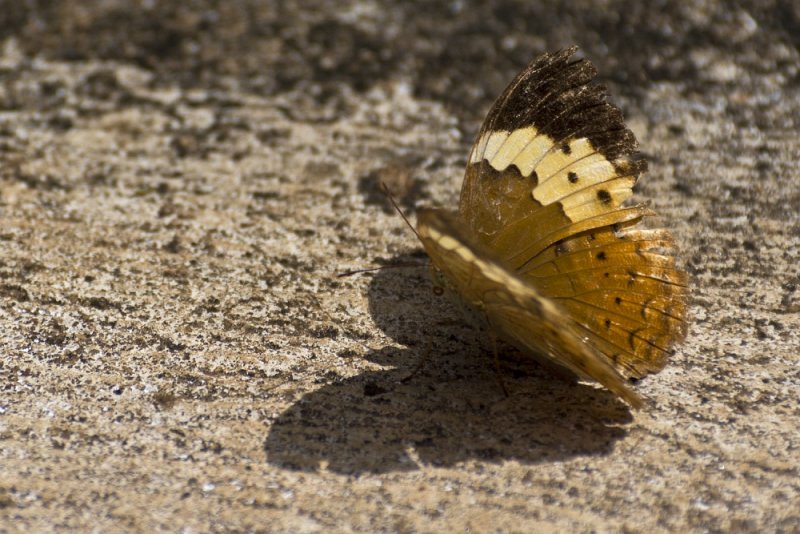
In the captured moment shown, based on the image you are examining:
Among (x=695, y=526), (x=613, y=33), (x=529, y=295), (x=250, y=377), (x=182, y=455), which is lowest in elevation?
(x=182, y=455)

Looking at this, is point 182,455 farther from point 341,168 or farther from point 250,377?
point 341,168

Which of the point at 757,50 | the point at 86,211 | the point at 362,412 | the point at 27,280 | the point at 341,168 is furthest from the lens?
the point at 757,50

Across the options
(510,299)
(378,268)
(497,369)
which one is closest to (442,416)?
(497,369)

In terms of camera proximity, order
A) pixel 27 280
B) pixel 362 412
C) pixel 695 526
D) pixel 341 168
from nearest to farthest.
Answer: pixel 695 526
pixel 362 412
pixel 27 280
pixel 341 168

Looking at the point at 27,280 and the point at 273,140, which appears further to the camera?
the point at 273,140

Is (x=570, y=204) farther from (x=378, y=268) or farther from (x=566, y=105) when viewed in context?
(x=378, y=268)

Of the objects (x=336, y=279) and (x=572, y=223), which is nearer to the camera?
(x=572, y=223)

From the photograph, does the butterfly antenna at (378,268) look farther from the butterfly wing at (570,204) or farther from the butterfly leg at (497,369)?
the butterfly leg at (497,369)

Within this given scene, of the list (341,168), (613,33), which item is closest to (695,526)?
(341,168)

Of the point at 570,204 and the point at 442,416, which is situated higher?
the point at 570,204
